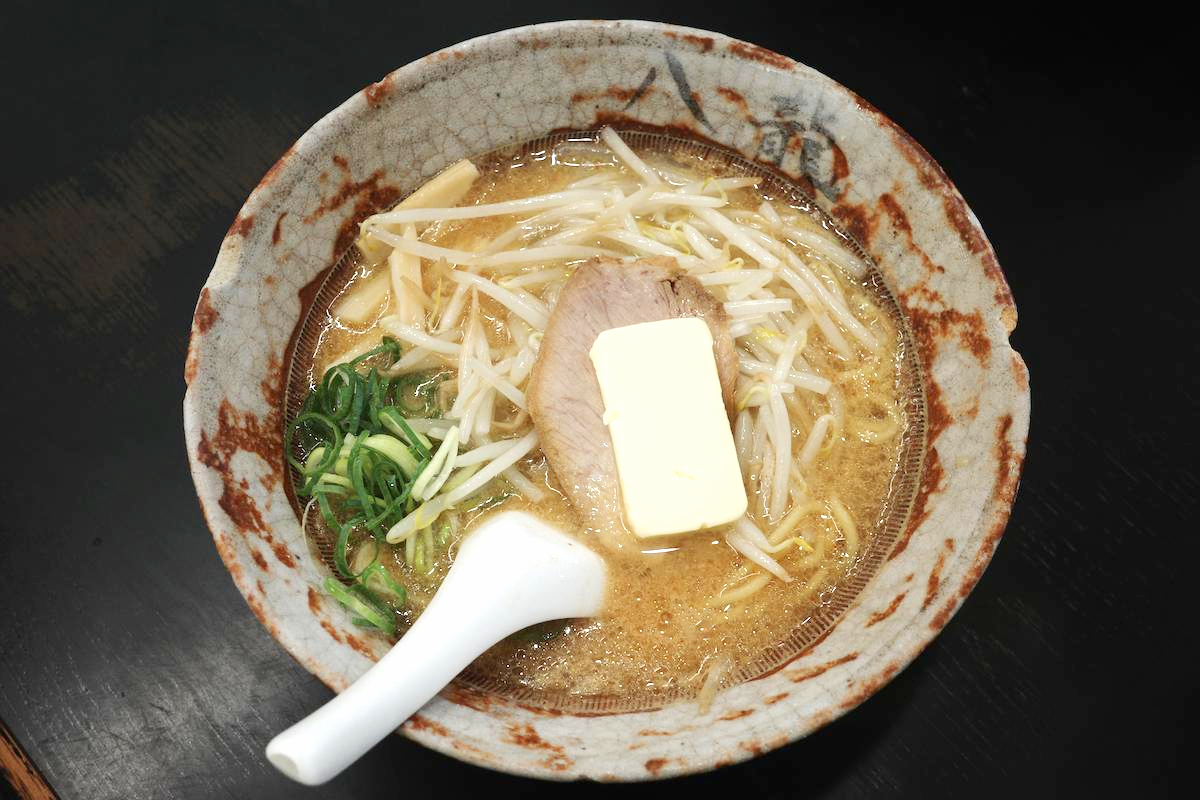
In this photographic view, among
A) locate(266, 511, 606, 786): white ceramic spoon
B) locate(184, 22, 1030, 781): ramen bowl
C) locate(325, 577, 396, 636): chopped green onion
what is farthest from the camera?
locate(325, 577, 396, 636): chopped green onion

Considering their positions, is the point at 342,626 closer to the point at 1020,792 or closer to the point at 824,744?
the point at 824,744

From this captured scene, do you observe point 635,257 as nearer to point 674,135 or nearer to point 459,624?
point 674,135

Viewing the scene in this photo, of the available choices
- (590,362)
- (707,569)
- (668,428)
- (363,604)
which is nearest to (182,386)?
(363,604)

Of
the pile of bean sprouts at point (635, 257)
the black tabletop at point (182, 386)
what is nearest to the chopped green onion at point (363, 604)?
the pile of bean sprouts at point (635, 257)

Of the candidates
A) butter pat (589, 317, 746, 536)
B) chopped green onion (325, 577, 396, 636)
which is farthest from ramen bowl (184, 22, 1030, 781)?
butter pat (589, 317, 746, 536)

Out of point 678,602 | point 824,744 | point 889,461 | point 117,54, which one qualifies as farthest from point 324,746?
point 117,54

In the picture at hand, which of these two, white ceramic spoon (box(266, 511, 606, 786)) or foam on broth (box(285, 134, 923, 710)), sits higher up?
white ceramic spoon (box(266, 511, 606, 786))

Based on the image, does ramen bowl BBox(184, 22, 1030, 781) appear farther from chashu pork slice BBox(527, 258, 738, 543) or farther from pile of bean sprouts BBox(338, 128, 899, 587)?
chashu pork slice BBox(527, 258, 738, 543)

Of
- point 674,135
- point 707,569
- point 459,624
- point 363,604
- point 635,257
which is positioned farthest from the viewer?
point 674,135
